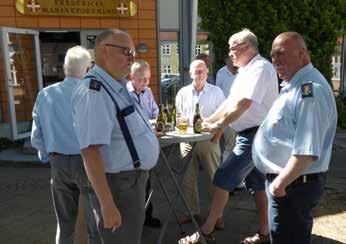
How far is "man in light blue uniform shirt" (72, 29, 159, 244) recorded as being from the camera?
2049mm

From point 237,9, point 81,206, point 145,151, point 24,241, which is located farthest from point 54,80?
point 145,151

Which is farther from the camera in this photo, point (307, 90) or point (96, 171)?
point (307, 90)

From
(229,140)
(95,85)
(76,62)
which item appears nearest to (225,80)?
(229,140)

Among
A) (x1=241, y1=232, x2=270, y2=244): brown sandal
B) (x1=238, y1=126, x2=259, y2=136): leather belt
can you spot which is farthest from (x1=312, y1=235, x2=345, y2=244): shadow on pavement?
(x1=238, y1=126, x2=259, y2=136): leather belt

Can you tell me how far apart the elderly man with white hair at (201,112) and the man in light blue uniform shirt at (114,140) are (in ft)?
5.75

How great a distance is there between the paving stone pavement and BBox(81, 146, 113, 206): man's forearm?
1557 mm

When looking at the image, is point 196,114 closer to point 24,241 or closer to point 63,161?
point 63,161

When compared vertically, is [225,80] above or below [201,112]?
above

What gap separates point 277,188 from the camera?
90.4 inches

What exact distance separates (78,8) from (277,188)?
7222 mm

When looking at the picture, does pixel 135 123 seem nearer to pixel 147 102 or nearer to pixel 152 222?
pixel 147 102

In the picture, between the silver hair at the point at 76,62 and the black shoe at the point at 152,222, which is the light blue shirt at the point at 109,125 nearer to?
the silver hair at the point at 76,62

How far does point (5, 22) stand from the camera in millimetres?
8031

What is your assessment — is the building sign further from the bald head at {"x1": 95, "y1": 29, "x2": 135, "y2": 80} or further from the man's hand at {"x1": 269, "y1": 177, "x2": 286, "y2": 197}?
the man's hand at {"x1": 269, "y1": 177, "x2": 286, "y2": 197}
